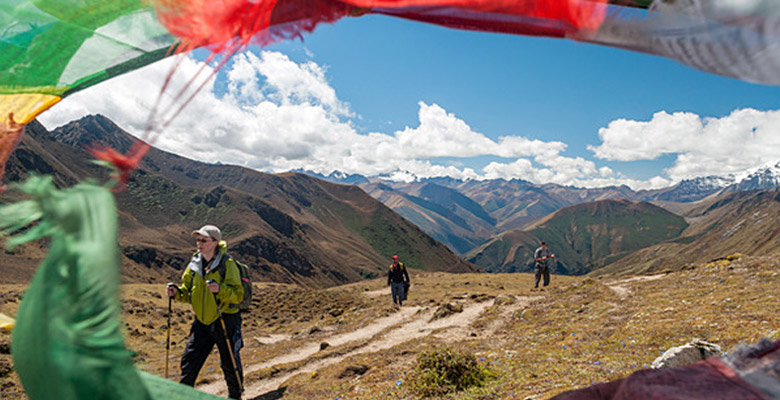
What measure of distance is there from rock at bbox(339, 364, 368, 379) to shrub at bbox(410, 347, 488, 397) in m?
2.52

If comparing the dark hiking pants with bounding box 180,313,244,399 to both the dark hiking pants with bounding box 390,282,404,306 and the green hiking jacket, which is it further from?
the dark hiking pants with bounding box 390,282,404,306

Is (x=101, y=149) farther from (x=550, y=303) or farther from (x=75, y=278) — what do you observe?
(x=550, y=303)

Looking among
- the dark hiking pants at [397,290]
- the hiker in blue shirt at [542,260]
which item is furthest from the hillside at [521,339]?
the hiker in blue shirt at [542,260]

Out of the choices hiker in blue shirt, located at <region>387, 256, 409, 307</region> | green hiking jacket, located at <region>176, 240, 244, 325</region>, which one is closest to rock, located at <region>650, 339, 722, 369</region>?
green hiking jacket, located at <region>176, 240, 244, 325</region>

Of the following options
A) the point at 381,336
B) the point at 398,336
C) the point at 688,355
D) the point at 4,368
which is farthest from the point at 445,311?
the point at 4,368

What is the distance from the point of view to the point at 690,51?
8.41 ft

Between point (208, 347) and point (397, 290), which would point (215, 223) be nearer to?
point (397, 290)

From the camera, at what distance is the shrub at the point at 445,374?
6566 millimetres

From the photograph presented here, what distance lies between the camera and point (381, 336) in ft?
52.0

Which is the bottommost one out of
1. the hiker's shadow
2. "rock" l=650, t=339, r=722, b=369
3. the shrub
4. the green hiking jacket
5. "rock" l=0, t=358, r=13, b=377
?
the hiker's shadow

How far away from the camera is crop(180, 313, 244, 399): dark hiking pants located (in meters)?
5.58

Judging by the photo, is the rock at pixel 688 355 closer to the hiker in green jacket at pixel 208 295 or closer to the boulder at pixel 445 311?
the hiker in green jacket at pixel 208 295

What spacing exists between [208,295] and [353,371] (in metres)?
4.76

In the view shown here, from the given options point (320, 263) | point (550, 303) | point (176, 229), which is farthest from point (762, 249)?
point (176, 229)
